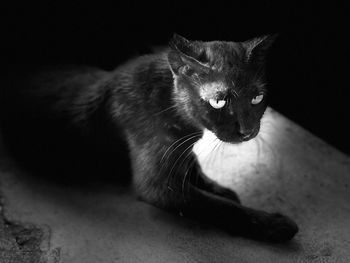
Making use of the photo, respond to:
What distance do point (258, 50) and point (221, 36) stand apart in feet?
1.56

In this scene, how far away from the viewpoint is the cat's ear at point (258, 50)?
1332 millimetres

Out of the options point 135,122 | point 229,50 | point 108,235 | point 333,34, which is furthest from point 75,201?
point 333,34

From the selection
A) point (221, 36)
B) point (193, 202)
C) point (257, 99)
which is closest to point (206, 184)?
point (193, 202)

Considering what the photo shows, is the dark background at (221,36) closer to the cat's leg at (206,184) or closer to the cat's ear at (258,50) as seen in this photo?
the cat's ear at (258,50)

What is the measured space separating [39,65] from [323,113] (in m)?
1.27

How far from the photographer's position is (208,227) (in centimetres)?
152

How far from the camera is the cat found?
132 centimetres

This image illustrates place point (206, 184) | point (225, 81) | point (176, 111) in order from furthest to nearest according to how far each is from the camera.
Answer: point (206, 184) < point (176, 111) < point (225, 81)

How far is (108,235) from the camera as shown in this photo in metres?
1.45

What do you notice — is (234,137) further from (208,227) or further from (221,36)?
(221,36)

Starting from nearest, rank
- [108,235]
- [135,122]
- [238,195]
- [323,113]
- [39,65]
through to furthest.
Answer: [108,235] → [135,122] → [238,195] → [39,65] → [323,113]

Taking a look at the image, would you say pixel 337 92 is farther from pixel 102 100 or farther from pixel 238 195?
pixel 102 100

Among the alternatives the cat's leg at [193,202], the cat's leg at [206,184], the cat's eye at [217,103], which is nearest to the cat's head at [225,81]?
the cat's eye at [217,103]

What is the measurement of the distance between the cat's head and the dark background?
1.40ft
